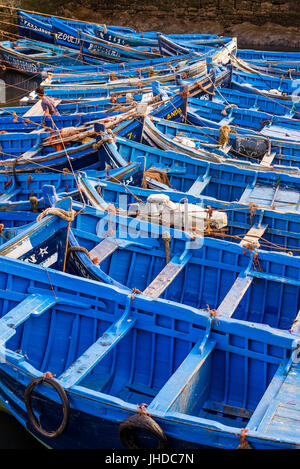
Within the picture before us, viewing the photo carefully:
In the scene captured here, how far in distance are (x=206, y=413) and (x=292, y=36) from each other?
3902 centimetres

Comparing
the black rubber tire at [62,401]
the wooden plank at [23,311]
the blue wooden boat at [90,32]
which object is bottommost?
the black rubber tire at [62,401]

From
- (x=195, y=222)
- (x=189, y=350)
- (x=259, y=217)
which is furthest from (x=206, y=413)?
(x=259, y=217)

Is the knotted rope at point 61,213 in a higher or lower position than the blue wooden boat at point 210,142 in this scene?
lower

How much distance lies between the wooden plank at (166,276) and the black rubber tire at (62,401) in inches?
91.8

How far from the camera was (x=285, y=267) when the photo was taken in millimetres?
10219

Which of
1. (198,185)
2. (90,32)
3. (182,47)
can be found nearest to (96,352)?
(198,185)

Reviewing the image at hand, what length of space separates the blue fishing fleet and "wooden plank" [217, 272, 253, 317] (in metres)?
0.03

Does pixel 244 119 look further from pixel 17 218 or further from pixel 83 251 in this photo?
pixel 83 251

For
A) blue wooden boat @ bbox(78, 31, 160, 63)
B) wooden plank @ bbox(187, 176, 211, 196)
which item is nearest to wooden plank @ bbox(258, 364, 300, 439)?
wooden plank @ bbox(187, 176, 211, 196)

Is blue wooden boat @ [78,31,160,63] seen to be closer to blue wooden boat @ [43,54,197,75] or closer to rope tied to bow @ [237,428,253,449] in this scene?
blue wooden boat @ [43,54,197,75]

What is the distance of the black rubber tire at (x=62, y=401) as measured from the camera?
7664mm

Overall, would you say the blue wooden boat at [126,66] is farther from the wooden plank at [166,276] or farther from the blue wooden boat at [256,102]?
the wooden plank at [166,276]

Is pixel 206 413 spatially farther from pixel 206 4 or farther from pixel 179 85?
pixel 206 4

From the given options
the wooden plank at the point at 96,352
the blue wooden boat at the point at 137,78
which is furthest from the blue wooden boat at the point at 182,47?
the wooden plank at the point at 96,352
